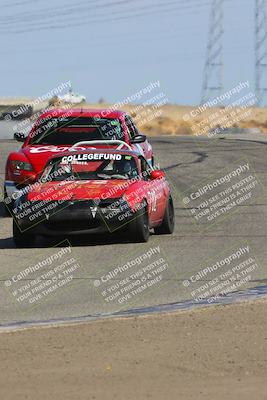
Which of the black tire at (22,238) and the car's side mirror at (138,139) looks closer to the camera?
the black tire at (22,238)

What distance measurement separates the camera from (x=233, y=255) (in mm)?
13078

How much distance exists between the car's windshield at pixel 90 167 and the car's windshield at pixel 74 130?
3.50 meters

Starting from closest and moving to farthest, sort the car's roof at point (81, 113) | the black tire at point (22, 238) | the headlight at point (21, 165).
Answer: the black tire at point (22, 238)
the headlight at point (21, 165)
the car's roof at point (81, 113)

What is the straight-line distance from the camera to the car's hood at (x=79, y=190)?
1371cm

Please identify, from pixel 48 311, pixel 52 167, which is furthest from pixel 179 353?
pixel 52 167

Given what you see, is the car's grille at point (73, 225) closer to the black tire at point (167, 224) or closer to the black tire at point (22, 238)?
the black tire at point (22, 238)

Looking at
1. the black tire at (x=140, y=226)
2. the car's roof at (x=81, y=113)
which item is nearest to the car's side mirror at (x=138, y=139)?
the car's roof at (x=81, y=113)

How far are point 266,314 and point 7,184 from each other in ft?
30.3

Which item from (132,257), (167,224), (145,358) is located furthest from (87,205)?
(145,358)

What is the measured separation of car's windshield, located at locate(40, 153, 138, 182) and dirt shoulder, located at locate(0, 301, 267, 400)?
5.77 meters

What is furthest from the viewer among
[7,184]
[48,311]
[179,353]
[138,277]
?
[7,184]

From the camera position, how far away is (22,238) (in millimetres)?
13922

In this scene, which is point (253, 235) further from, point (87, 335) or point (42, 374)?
point (42, 374)

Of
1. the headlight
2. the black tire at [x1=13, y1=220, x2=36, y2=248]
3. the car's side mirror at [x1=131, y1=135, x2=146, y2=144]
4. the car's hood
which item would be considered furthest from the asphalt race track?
the car's side mirror at [x1=131, y1=135, x2=146, y2=144]
